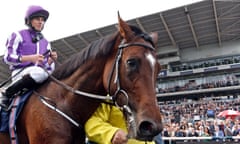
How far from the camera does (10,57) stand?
2586mm

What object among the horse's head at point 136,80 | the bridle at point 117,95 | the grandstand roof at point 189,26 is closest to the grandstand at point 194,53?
the grandstand roof at point 189,26

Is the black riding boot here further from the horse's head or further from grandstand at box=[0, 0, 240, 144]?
grandstand at box=[0, 0, 240, 144]

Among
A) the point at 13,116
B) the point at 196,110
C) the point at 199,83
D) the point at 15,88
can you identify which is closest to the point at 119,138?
the point at 13,116

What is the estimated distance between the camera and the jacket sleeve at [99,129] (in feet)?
7.19

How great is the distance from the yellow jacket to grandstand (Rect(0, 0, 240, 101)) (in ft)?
61.5

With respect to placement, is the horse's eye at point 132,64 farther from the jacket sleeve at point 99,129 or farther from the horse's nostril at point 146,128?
the jacket sleeve at point 99,129

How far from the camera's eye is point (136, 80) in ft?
6.37

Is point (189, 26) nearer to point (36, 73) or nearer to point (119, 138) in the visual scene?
point (36, 73)

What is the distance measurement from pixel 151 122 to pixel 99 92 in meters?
0.64

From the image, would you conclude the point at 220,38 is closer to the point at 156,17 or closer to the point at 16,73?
the point at 156,17

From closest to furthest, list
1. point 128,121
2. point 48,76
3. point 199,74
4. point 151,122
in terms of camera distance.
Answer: point 151,122 → point 128,121 → point 48,76 → point 199,74

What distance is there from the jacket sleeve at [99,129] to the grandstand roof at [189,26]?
62.0 feet

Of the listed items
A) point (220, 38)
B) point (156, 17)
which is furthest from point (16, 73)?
point (220, 38)

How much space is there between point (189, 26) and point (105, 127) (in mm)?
21710
